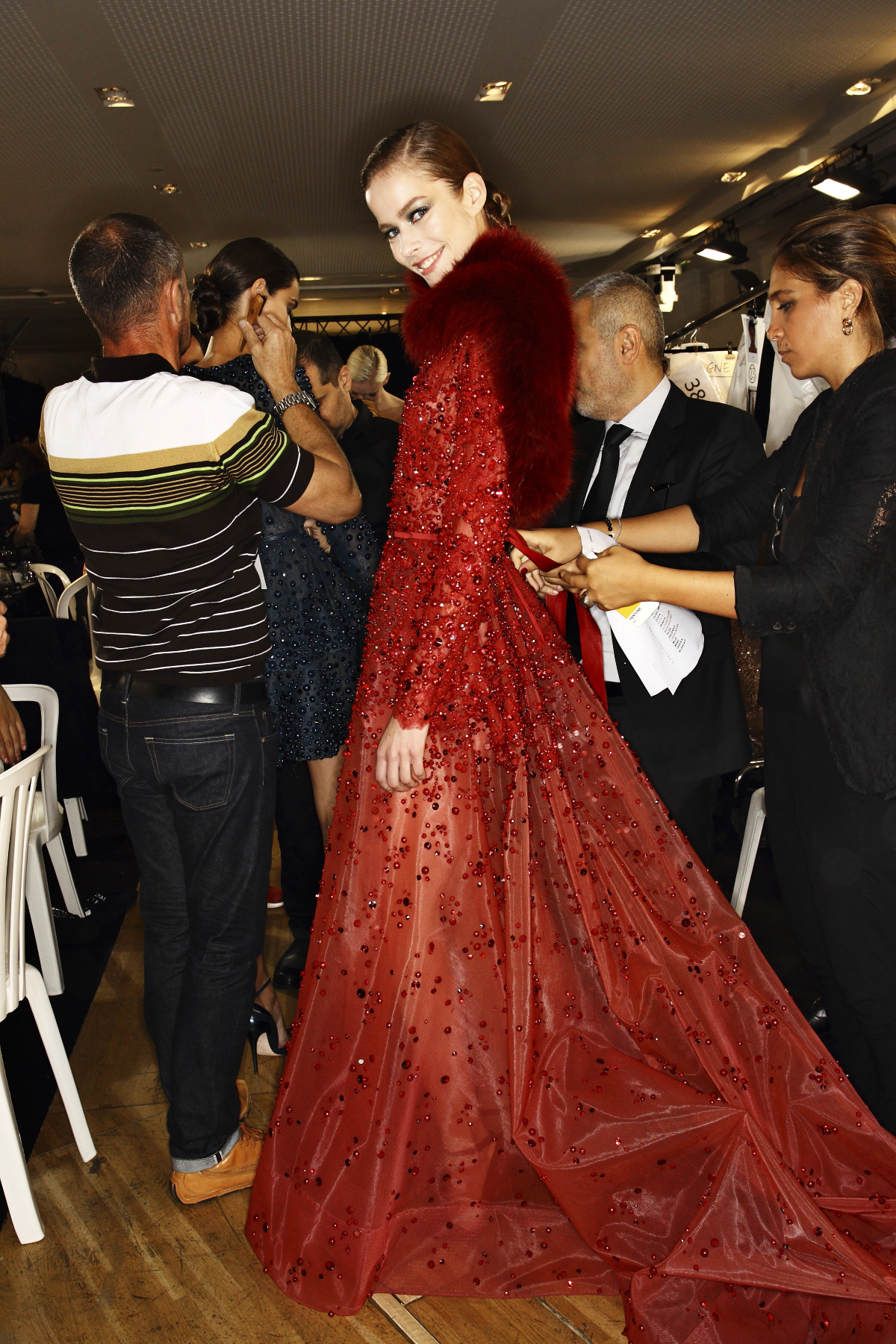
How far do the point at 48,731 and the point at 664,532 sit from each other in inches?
68.3

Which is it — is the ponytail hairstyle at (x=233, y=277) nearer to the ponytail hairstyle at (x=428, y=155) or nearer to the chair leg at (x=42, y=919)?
the ponytail hairstyle at (x=428, y=155)

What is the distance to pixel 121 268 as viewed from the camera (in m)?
1.45

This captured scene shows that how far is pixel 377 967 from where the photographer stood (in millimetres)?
1506

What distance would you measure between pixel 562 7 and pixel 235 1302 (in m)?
5.33

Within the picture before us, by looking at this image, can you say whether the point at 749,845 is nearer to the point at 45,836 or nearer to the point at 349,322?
the point at 45,836

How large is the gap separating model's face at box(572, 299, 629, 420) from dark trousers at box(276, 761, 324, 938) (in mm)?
1161

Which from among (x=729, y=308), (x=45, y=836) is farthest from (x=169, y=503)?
(x=729, y=308)

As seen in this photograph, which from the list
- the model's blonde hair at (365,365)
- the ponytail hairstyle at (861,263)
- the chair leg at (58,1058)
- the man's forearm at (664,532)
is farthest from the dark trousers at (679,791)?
the model's blonde hair at (365,365)

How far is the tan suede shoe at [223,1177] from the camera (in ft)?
5.61

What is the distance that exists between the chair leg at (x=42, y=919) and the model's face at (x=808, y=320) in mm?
1988

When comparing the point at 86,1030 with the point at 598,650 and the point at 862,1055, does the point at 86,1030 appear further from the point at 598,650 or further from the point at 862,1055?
the point at 862,1055

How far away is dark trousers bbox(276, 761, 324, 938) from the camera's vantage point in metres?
2.44

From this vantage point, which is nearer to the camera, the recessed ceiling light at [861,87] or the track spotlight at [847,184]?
the recessed ceiling light at [861,87]

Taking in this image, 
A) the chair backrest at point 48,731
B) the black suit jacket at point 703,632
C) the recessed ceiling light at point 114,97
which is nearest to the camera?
the black suit jacket at point 703,632
